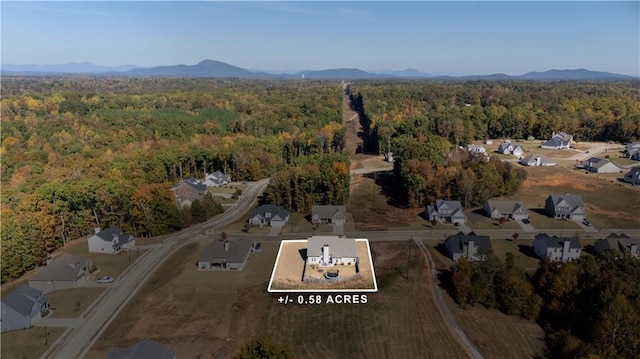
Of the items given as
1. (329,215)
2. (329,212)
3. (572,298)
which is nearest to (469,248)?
(572,298)

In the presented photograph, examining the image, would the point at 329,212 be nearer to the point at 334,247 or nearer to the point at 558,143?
the point at 334,247

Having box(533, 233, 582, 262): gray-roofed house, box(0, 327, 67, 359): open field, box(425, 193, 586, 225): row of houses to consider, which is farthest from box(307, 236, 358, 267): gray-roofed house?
box(0, 327, 67, 359): open field

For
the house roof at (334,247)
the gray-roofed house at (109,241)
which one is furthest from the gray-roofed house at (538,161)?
the gray-roofed house at (109,241)

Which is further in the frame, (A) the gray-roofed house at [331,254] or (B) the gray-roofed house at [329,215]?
(B) the gray-roofed house at [329,215]

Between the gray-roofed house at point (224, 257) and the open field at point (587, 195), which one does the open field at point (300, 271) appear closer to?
the gray-roofed house at point (224, 257)

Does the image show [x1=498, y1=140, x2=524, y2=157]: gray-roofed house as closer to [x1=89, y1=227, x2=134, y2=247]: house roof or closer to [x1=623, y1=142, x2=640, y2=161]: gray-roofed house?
[x1=623, y1=142, x2=640, y2=161]: gray-roofed house

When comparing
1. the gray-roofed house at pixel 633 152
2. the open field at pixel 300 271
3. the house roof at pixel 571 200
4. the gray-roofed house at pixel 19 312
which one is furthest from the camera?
the gray-roofed house at pixel 633 152
